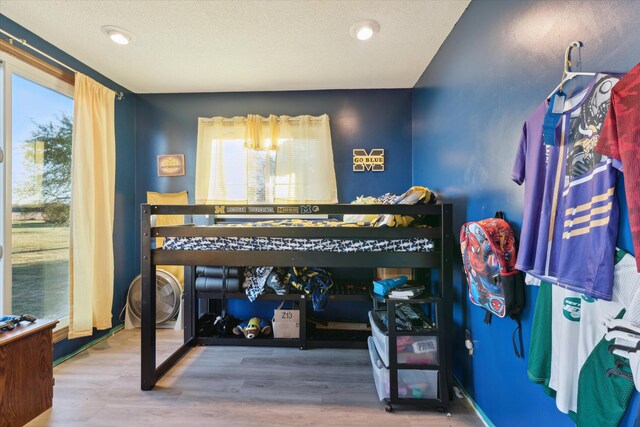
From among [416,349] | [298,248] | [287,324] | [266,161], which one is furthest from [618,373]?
[266,161]

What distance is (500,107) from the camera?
A: 4.40 feet

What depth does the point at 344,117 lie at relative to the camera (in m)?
2.81

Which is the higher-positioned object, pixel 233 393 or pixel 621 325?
pixel 621 325

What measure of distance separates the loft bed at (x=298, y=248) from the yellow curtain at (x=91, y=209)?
0.89 m

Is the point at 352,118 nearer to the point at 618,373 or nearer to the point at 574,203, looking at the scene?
the point at 574,203

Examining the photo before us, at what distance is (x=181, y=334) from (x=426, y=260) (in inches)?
92.2

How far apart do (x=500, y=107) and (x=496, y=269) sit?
806 mm

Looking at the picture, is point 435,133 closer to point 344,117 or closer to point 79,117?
point 344,117

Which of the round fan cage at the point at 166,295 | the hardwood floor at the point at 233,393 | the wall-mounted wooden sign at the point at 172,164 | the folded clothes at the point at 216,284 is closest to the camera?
the hardwood floor at the point at 233,393

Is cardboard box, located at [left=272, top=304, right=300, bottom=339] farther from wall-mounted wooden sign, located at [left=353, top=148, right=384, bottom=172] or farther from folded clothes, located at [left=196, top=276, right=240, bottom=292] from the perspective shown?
wall-mounted wooden sign, located at [left=353, top=148, right=384, bottom=172]

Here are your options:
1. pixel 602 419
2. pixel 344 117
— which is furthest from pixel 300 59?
pixel 602 419

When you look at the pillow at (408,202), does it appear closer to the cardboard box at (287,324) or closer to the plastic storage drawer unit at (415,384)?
the plastic storage drawer unit at (415,384)

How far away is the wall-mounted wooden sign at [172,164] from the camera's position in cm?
287

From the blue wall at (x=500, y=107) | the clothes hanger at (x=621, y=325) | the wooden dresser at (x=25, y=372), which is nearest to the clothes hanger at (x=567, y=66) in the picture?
the blue wall at (x=500, y=107)
